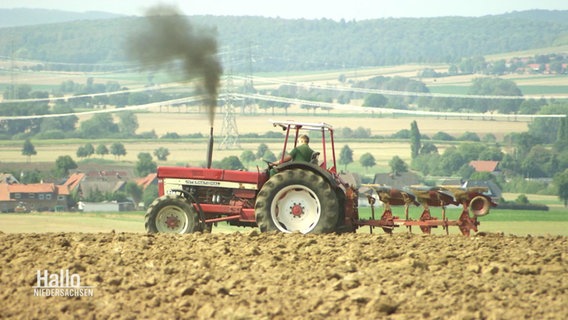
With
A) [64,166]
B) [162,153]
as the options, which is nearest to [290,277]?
[64,166]

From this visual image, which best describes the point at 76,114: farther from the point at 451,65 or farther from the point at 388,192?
the point at 388,192

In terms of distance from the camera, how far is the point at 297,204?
15.4m

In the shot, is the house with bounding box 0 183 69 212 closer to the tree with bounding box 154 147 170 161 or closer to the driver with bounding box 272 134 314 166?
the tree with bounding box 154 147 170 161

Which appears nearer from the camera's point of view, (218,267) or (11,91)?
(218,267)

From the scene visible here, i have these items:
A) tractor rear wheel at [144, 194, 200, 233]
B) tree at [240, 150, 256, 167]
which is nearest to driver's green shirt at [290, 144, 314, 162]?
tractor rear wheel at [144, 194, 200, 233]

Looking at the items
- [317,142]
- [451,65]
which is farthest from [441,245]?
[451,65]

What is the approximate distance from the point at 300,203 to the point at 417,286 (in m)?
4.74

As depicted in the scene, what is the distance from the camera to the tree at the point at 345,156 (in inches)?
3324

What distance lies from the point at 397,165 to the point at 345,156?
6.86 metres

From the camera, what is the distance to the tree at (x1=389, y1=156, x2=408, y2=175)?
76269mm

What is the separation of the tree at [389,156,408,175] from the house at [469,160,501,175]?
15.4 ft

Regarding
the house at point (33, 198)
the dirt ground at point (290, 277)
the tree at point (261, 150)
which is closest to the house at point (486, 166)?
the tree at point (261, 150)

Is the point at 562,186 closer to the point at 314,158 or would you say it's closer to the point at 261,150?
the point at 261,150

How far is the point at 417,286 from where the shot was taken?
10828 millimetres
